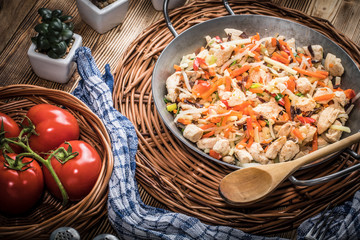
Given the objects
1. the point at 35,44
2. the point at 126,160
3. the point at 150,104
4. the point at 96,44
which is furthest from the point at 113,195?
the point at 96,44

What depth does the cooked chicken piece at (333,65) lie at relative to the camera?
162cm

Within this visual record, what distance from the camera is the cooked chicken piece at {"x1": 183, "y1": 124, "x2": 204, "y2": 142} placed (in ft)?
4.82

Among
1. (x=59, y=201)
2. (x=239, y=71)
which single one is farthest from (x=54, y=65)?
(x=239, y=71)

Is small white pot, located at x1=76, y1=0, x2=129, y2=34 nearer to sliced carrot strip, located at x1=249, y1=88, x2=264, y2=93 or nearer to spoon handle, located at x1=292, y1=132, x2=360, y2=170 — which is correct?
sliced carrot strip, located at x1=249, y1=88, x2=264, y2=93

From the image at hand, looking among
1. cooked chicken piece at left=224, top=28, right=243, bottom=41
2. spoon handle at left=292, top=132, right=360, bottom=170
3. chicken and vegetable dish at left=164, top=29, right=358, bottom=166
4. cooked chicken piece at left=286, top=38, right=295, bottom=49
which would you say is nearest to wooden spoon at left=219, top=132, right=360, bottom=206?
spoon handle at left=292, top=132, right=360, bottom=170

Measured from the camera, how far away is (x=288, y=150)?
1.45 metres

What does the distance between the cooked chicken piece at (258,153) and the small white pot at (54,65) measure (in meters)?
0.88

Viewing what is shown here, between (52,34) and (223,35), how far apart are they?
79 centimetres

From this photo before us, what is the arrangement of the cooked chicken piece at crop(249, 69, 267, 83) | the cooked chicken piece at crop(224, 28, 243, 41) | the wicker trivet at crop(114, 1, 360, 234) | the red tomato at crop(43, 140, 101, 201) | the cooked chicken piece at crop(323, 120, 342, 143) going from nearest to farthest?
the red tomato at crop(43, 140, 101, 201), the wicker trivet at crop(114, 1, 360, 234), the cooked chicken piece at crop(323, 120, 342, 143), the cooked chicken piece at crop(249, 69, 267, 83), the cooked chicken piece at crop(224, 28, 243, 41)

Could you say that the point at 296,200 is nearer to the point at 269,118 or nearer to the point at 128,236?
the point at 269,118

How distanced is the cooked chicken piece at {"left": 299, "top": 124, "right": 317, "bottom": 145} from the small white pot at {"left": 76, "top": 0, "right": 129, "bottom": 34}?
1.02 m

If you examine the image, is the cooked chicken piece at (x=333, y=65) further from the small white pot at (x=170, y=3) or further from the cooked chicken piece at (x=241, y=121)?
the small white pot at (x=170, y=3)

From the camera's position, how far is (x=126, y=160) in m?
1.44

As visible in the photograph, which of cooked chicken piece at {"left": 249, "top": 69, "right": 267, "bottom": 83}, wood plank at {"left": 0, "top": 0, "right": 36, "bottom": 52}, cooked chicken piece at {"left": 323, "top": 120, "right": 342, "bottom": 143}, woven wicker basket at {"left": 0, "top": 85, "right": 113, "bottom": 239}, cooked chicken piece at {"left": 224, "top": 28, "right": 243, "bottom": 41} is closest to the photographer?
woven wicker basket at {"left": 0, "top": 85, "right": 113, "bottom": 239}
